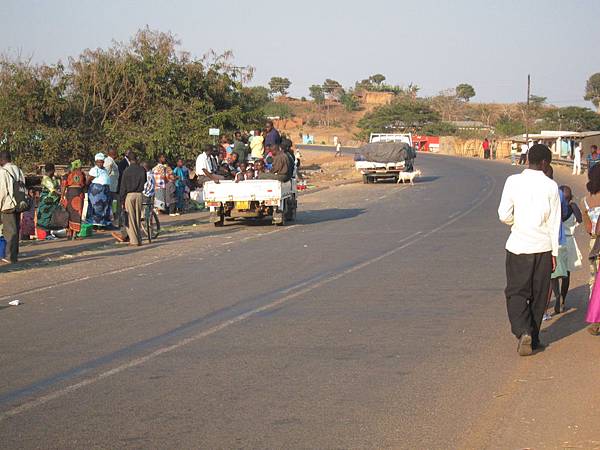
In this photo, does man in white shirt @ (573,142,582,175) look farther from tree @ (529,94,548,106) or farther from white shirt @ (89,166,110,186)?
tree @ (529,94,548,106)

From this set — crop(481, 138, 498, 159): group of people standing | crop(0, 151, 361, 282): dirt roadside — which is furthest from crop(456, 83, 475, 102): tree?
crop(0, 151, 361, 282): dirt roadside

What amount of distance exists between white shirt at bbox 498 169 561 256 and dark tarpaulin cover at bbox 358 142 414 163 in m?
33.6

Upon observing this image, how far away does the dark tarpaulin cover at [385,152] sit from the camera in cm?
4162

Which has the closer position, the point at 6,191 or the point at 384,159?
the point at 6,191

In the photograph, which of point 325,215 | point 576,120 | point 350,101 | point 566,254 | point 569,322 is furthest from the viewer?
point 350,101

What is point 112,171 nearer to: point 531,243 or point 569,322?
point 569,322

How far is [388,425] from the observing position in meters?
6.09

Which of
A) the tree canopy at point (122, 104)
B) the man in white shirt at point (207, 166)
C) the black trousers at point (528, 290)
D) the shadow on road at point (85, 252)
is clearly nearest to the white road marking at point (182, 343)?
the black trousers at point (528, 290)

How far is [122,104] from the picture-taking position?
131 feet

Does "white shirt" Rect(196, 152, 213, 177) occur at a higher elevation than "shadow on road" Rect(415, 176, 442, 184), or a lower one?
higher

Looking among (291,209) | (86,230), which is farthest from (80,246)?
(291,209)

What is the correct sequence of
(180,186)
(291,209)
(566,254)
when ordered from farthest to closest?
(180,186) → (291,209) → (566,254)

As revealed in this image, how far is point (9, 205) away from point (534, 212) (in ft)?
32.8

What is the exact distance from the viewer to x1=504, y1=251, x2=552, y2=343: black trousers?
8102 millimetres
